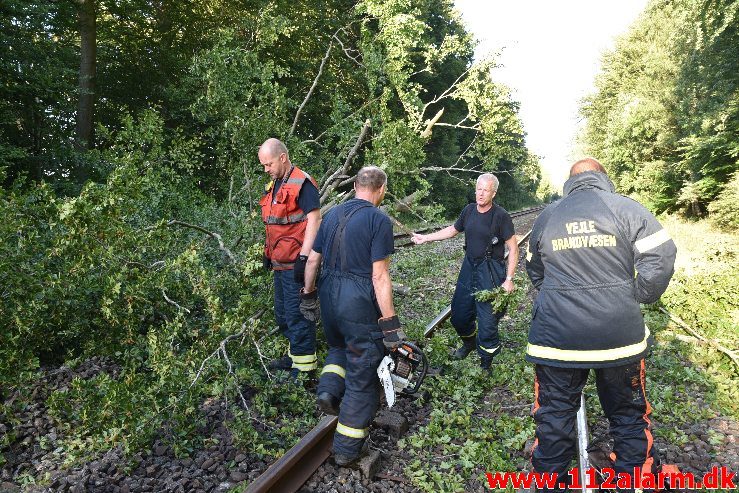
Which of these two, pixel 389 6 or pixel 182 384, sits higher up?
pixel 389 6

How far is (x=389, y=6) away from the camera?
44.6 ft

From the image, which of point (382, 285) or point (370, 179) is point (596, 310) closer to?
point (382, 285)

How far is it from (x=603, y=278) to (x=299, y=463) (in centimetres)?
236

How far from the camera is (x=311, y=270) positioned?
411 cm

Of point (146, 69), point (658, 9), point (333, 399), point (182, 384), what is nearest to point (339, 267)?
point (333, 399)

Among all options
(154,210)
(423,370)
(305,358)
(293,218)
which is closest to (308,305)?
(305,358)

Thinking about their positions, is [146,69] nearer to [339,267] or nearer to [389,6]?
[389,6]

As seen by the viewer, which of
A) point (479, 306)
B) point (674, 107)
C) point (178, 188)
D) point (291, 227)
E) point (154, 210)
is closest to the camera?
point (291, 227)

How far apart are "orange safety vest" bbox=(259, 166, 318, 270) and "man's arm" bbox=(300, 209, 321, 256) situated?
15 cm

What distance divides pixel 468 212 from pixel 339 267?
91.4 inches

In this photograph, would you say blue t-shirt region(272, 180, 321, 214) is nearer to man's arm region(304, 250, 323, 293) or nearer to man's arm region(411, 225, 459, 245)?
man's arm region(304, 250, 323, 293)

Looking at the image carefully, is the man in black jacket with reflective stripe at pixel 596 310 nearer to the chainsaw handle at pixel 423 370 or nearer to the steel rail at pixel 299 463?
the chainsaw handle at pixel 423 370

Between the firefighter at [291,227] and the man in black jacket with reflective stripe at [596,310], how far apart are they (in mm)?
2236

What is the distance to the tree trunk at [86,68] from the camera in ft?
36.5
